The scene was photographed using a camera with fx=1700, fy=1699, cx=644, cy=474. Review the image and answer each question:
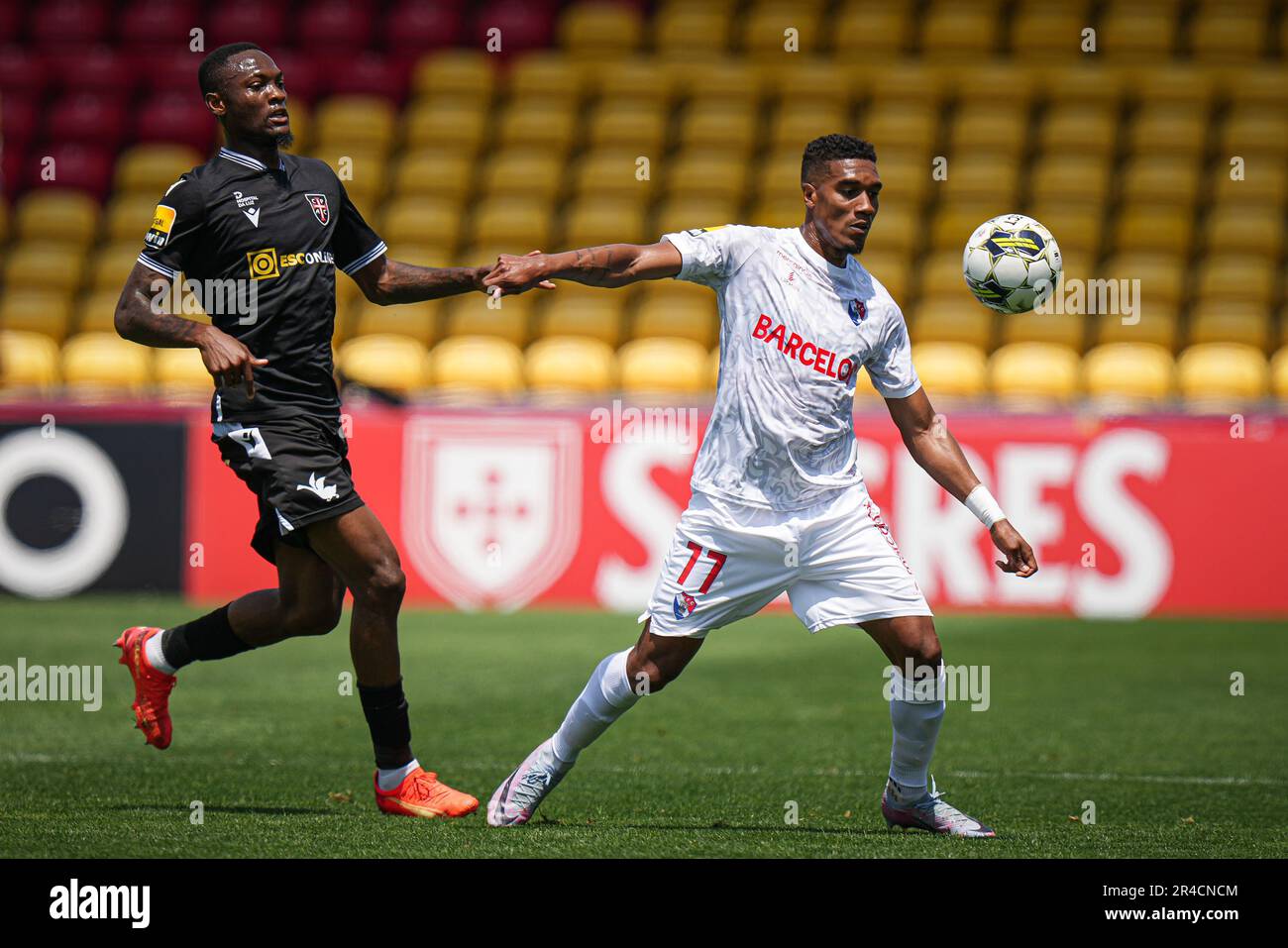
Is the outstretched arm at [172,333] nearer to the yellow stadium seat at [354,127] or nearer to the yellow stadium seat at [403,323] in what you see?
the yellow stadium seat at [403,323]

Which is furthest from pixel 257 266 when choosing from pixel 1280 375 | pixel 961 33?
pixel 961 33

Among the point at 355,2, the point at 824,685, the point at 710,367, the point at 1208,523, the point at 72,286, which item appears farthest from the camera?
the point at 355,2

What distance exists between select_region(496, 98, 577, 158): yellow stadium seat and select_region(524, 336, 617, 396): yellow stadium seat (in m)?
3.55

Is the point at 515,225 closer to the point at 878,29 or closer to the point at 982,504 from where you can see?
the point at 878,29

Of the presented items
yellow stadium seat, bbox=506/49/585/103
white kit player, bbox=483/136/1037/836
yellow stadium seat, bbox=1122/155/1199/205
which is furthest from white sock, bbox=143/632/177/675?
yellow stadium seat, bbox=506/49/585/103

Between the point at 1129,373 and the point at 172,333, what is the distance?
406 inches

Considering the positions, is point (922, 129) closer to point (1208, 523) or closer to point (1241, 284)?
point (1241, 284)

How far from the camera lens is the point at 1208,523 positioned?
40.9 feet

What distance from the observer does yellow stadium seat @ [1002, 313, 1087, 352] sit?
15031 mm

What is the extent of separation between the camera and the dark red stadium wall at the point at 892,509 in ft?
40.9

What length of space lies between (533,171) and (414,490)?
18.3ft

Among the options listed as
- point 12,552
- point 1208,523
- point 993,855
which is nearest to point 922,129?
point 1208,523

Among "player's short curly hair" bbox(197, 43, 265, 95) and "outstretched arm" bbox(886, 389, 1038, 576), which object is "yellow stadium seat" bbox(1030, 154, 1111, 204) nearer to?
"outstretched arm" bbox(886, 389, 1038, 576)
